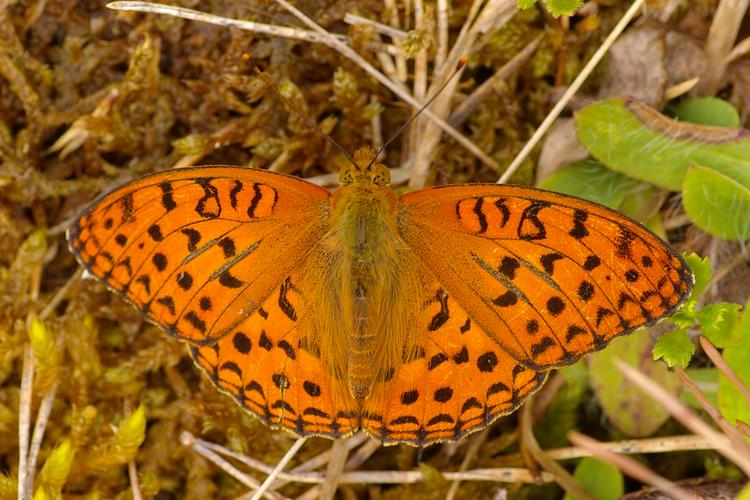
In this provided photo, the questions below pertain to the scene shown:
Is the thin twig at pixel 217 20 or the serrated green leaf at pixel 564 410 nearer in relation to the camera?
the thin twig at pixel 217 20

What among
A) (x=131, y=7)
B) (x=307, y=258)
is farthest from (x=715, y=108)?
(x=131, y=7)

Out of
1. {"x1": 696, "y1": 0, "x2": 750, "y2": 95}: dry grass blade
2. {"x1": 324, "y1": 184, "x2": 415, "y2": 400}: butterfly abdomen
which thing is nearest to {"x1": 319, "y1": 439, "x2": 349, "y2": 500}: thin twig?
{"x1": 324, "y1": 184, "x2": 415, "y2": 400}: butterfly abdomen

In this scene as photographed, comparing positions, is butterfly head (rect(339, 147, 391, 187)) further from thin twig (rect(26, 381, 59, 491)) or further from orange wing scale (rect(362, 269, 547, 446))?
thin twig (rect(26, 381, 59, 491))

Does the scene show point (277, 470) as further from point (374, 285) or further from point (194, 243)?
point (194, 243)

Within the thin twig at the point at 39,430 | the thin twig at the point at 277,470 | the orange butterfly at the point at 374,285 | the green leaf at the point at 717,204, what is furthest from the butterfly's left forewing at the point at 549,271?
the thin twig at the point at 39,430

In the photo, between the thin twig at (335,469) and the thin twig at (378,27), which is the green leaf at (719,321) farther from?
the thin twig at (378,27)

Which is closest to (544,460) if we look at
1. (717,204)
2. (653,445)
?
(653,445)
